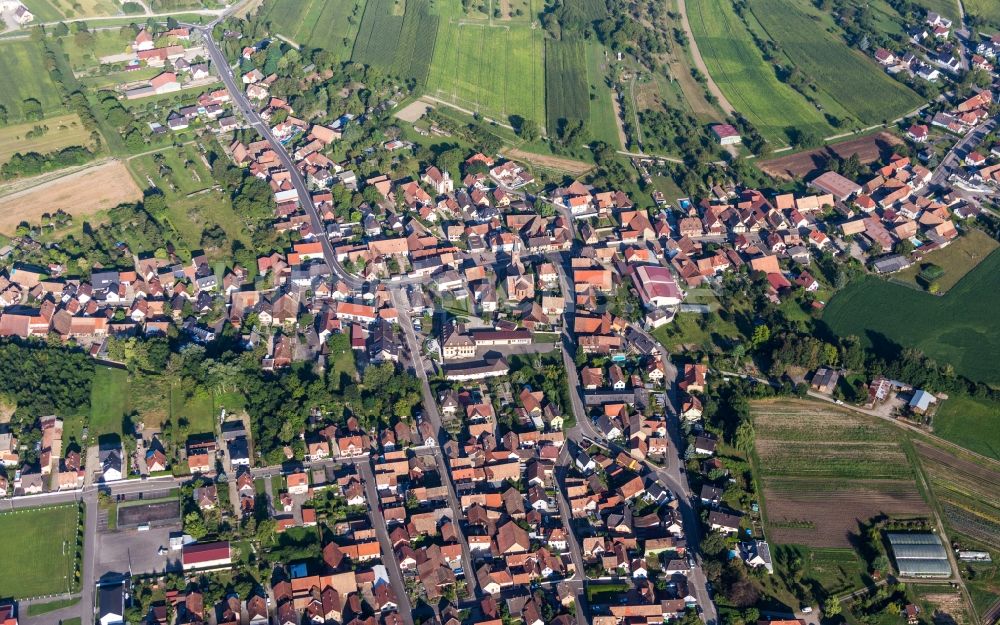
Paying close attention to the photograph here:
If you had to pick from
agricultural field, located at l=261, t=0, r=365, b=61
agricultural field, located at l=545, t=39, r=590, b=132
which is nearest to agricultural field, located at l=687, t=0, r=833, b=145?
agricultural field, located at l=545, t=39, r=590, b=132

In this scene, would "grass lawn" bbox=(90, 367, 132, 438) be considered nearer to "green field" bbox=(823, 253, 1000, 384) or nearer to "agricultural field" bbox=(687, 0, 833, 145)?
"green field" bbox=(823, 253, 1000, 384)

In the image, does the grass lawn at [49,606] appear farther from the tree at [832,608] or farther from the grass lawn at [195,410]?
the tree at [832,608]

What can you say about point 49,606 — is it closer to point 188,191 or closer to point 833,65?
point 188,191

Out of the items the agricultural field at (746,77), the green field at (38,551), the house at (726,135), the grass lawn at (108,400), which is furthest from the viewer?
the agricultural field at (746,77)

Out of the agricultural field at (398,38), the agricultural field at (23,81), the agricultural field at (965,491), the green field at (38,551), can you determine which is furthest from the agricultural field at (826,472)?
the agricultural field at (23,81)

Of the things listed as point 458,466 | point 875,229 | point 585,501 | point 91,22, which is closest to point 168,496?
point 458,466

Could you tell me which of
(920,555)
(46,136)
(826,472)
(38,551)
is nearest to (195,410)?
(38,551)
